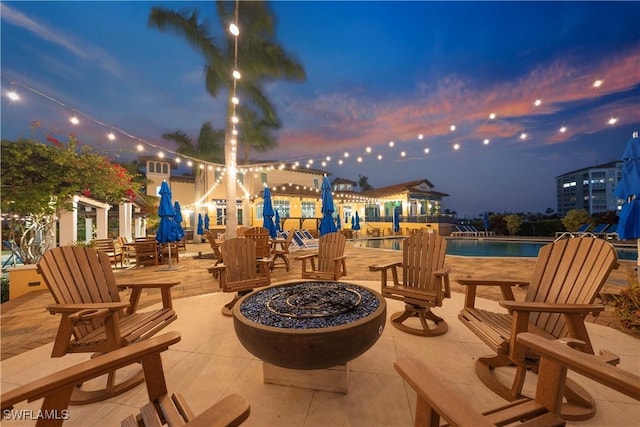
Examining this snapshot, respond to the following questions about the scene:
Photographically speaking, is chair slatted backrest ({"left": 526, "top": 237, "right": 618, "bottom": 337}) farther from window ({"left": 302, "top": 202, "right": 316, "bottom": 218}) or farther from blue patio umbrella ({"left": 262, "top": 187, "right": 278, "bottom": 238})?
window ({"left": 302, "top": 202, "right": 316, "bottom": 218})

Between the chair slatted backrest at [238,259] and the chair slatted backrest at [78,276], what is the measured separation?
1.36 metres

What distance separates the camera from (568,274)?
201 cm

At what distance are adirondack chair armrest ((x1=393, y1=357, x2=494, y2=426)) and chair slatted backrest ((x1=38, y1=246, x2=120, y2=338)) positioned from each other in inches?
102

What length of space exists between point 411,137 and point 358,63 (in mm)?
14805

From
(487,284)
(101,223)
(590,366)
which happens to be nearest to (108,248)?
(101,223)

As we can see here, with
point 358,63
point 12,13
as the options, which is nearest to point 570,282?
point 358,63

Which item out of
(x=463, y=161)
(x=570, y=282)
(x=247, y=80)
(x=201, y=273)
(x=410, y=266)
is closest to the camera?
(x=570, y=282)

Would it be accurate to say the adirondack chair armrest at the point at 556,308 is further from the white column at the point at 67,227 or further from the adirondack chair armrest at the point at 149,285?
the white column at the point at 67,227

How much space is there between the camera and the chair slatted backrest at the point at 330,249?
4.21 m

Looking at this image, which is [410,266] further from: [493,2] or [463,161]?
[463,161]

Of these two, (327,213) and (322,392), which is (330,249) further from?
(327,213)

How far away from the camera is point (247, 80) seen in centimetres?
991

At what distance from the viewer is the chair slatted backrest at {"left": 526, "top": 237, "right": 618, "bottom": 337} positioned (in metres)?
1.79

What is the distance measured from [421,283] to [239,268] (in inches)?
107
